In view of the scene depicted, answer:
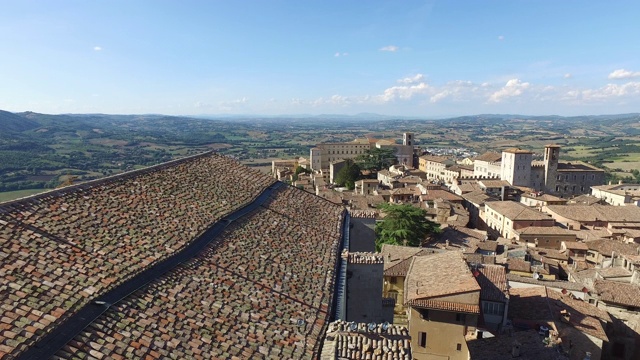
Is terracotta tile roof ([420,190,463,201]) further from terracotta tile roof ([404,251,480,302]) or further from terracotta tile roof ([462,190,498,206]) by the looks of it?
terracotta tile roof ([404,251,480,302])

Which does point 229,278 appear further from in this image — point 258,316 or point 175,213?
point 175,213

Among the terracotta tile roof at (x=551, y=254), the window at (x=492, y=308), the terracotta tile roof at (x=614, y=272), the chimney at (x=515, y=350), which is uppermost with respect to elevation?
the window at (x=492, y=308)

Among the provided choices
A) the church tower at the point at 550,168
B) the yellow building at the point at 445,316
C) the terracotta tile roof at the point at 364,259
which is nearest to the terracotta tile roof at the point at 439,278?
the yellow building at the point at 445,316

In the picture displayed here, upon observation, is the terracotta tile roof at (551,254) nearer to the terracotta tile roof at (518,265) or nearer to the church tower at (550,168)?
the terracotta tile roof at (518,265)

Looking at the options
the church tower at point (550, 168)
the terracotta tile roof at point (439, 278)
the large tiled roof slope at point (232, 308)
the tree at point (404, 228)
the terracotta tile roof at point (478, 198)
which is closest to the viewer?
the large tiled roof slope at point (232, 308)

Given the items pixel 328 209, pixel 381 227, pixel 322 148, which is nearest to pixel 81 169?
pixel 322 148

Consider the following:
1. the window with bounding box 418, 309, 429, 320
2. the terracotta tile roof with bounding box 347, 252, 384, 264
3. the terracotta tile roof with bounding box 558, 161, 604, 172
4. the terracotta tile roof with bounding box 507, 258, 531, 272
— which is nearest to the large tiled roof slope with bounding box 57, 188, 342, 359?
the terracotta tile roof with bounding box 347, 252, 384, 264
